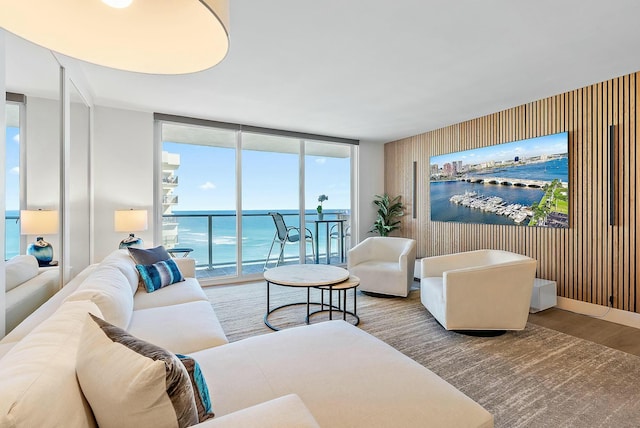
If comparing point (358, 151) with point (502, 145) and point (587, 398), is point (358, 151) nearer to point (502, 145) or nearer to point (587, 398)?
point (502, 145)

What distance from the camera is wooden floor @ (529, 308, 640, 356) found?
103 inches

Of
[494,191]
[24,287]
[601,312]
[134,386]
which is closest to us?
[134,386]

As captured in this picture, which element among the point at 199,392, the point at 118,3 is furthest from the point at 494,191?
the point at 118,3

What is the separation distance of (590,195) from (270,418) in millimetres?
3991

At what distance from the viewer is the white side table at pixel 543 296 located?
338 centimetres

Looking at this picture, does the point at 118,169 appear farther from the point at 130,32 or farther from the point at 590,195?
the point at 590,195

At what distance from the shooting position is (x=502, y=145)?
13.3ft

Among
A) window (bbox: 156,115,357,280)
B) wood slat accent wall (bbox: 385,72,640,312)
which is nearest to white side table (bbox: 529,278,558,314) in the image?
wood slat accent wall (bbox: 385,72,640,312)

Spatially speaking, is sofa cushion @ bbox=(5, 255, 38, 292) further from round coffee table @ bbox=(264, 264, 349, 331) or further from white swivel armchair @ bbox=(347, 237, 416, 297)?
white swivel armchair @ bbox=(347, 237, 416, 297)

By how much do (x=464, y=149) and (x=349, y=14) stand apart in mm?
3228

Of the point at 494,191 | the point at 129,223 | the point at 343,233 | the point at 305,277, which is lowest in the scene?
the point at 305,277

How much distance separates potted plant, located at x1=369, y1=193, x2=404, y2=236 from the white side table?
2617 mm

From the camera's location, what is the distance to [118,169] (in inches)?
159

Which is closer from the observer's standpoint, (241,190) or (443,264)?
(443,264)
